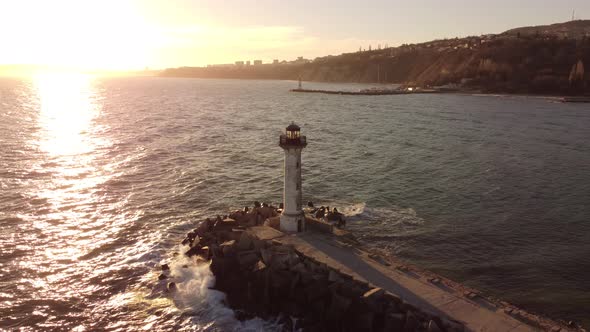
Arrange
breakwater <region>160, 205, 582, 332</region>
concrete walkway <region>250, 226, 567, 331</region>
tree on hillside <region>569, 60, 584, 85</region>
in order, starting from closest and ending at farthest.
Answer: concrete walkway <region>250, 226, 567, 331</region>, breakwater <region>160, 205, 582, 332</region>, tree on hillside <region>569, 60, 584, 85</region>

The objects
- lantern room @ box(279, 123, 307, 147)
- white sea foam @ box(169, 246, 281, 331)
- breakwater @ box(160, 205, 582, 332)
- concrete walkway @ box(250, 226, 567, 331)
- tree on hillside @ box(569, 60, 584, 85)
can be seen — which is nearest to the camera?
concrete walkway @ box(250, 226, 567, 331)

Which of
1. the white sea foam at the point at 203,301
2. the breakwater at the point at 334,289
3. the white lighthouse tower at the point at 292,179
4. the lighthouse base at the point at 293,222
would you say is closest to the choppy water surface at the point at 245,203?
the white sea foam at the point at 203,301

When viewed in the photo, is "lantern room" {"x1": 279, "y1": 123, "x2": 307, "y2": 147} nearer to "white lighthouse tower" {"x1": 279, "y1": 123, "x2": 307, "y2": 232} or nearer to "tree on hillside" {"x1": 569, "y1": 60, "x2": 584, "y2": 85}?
"white lighthouse tower" {"x1": 279, "y1": 123, "x2": 307, "y2": 232}

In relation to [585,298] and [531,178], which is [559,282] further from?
[531,178]

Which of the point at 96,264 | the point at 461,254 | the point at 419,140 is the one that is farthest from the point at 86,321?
the point at 419,140

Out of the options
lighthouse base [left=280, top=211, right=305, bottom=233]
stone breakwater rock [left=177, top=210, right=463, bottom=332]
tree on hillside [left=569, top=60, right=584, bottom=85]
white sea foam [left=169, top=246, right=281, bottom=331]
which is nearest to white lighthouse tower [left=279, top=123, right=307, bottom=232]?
lighthouse base [left=280, top=211, right=305, bottom=233]

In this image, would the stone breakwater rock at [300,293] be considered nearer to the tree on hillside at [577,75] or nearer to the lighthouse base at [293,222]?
the lighthouse base at [293,222]

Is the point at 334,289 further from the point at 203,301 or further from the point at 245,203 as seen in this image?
the point at 245,203

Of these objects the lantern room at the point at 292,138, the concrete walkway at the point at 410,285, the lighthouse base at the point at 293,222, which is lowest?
the concrete walkway at the point at 410,285
